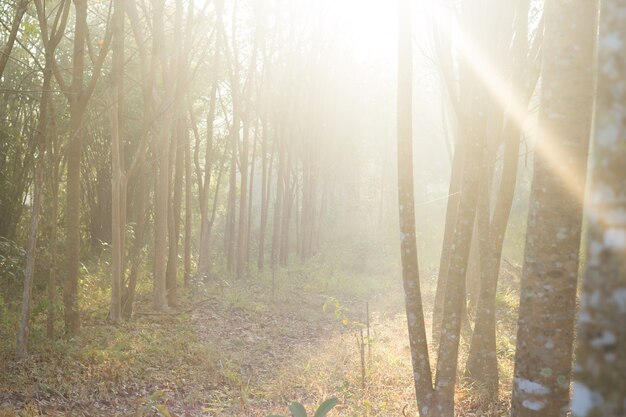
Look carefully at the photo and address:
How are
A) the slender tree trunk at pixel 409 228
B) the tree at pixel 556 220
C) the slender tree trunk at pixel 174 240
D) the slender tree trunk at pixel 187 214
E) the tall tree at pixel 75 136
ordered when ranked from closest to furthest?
the tree at pixel 556 220 < the slender tree trunk at pixel 409 228 < the tall tree at pixel 75 136 < the slender tree trunk at pixel 174 240 < the slender tree trunk at pixel 187 214

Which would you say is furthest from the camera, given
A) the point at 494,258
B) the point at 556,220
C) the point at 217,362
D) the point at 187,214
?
the point at 187,214

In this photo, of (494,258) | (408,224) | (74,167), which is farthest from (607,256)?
(74,167)

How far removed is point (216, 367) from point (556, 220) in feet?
23.8

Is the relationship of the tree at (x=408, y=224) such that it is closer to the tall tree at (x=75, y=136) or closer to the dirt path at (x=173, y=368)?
the dirt path at (x=173, y=368)

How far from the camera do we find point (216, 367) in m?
9.48

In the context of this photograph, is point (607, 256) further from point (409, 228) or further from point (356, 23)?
point (356, 23)

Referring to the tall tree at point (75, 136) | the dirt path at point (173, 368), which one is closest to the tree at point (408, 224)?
the dirt path at point (173, 368)

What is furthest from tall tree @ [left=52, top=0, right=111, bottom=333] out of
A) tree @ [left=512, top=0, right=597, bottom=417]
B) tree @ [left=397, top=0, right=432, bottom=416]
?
tree @ [left=512, top=0, right=597, bottom=417]

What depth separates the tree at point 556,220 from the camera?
3.09 m

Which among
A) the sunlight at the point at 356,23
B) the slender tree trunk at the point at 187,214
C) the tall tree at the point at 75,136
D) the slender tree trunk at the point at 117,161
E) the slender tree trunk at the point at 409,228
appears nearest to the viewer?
the slender tree trunk at the point at 409,228

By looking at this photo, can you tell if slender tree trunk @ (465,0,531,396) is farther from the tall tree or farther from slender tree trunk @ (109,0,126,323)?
slender tree trunk @ (109,0,126,323)

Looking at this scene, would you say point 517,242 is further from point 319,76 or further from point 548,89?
point 548,89

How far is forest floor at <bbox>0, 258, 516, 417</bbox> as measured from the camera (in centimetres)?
714

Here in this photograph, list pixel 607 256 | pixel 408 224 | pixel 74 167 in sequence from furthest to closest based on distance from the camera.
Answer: pixel 74 167, pixel 408 224, pixel 607 256
